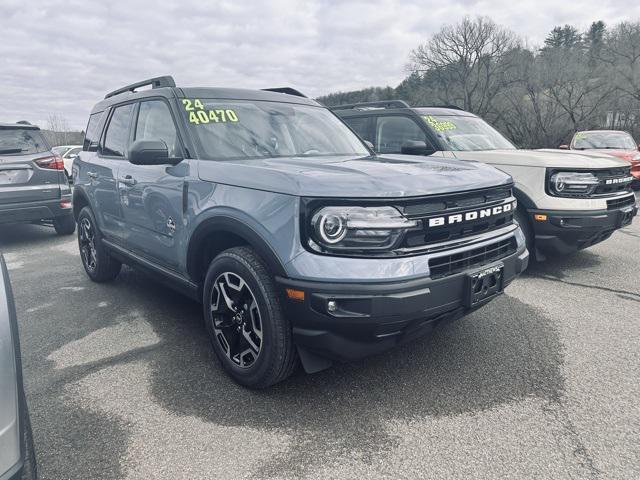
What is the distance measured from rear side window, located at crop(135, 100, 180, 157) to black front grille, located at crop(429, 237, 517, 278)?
1.92 metres

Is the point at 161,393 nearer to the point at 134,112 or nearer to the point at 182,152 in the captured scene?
the point at 182,152

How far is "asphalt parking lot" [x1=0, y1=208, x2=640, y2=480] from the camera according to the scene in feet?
7.00

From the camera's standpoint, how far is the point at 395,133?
19.7 feet

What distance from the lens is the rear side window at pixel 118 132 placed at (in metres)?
4.18

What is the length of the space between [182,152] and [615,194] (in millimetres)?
4247

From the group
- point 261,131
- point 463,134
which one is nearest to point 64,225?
point 261,131

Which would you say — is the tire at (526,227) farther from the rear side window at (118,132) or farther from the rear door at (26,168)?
the rear door at (26,168)

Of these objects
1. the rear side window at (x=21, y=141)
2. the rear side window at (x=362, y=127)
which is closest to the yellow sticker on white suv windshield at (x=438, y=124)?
the rear side window at (x=362, y=127)

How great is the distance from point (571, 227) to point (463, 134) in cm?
181

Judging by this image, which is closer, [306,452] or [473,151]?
[306,452]

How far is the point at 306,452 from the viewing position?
7.27 ft

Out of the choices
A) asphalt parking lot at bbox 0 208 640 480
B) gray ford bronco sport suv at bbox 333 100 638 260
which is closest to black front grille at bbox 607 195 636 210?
gray ford bronco sport suv at bbox 333 100 638 260

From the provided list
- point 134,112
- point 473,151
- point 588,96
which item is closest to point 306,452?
point 134,112

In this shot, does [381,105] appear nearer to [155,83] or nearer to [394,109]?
[394,109]
